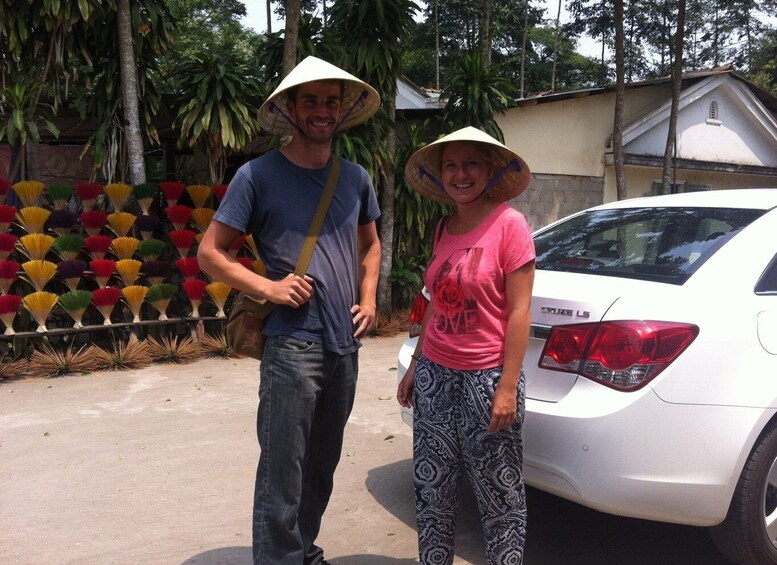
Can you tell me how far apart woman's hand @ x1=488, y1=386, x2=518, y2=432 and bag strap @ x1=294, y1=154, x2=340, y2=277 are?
2.65 ft

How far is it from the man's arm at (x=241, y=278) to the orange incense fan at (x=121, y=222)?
504 centimetres

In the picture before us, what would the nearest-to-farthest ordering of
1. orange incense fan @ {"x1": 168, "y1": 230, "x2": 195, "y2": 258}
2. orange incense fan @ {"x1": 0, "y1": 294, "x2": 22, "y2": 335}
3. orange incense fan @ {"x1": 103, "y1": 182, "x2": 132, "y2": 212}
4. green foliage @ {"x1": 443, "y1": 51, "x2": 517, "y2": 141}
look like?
orange incense fan @ {"x1": 0, "y1": 294, "x2": 22, "y2": 335} < orange incense fan @ {"x1": 103, "y1": 182, "x2": 132, "y2": 212} < orange incense fan @ {"x1": 168, "y1": 230, "x2": 195, "y2": 258} < green foliage @ {"x1": 443, "y1": 51, "x2": 517, "y2": 141}

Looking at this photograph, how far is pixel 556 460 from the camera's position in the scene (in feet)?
9.91

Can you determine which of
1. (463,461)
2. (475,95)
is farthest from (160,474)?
(475,95)

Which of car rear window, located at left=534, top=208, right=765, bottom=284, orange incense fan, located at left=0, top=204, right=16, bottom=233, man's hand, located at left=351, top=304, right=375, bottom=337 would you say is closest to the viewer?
man's hand, located at left=351, top=304, right=375, bottom=337

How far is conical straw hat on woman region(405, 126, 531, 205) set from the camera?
110 inches

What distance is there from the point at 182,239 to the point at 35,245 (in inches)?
53.3

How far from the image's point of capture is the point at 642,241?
3.74 metres

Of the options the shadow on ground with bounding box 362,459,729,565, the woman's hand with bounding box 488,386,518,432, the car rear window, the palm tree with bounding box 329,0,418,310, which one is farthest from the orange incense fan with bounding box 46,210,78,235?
the woman's hand with bounding box 488,386,518,432

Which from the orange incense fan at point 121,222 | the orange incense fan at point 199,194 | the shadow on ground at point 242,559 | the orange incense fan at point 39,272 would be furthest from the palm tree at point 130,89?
the shadow on ground at point 242,559

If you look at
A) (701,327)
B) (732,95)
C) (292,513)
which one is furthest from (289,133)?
(732,95)

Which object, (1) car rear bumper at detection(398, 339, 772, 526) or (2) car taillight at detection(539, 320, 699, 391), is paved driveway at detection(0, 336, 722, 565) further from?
(2) car taillight at detection(539, 320, 699, 391)

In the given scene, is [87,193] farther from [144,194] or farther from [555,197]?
[555,197]

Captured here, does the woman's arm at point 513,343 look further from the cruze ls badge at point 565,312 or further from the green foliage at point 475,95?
the green foliage at point 475,95
